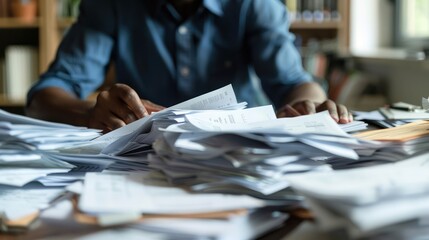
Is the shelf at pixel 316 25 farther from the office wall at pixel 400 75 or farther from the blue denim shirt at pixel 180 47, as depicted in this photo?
the blue denim shirt at pixel 180 47

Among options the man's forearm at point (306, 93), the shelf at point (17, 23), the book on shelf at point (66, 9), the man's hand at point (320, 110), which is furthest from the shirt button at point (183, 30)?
the shelf at point (17, 23)

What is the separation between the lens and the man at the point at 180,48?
149 cm

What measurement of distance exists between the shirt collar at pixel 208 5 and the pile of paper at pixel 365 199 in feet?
3.49

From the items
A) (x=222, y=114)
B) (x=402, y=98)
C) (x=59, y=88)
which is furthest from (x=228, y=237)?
(x=402, y=98)

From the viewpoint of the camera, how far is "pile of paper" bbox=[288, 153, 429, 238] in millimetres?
445

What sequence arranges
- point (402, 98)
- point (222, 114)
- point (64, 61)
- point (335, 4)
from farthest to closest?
point (335, 4) → point (402, 98) → point (64, 61) → point (222, 114)

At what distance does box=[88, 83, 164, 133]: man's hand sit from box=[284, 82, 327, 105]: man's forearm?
495 mm

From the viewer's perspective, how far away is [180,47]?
152cm

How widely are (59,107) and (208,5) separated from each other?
0.51m

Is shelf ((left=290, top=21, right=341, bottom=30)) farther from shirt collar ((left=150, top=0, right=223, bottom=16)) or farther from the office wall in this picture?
shirt collar ((left=150, top=0, right=223, bottom=16))

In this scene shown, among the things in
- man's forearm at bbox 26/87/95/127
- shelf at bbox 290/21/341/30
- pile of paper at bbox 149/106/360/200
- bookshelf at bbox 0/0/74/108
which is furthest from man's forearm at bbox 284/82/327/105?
bookshelf at bbox 0/0/74/108

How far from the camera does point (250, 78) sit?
63.2 inches

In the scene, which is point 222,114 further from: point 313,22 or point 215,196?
point 313,22

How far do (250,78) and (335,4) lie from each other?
Answer: 1.48 meters
